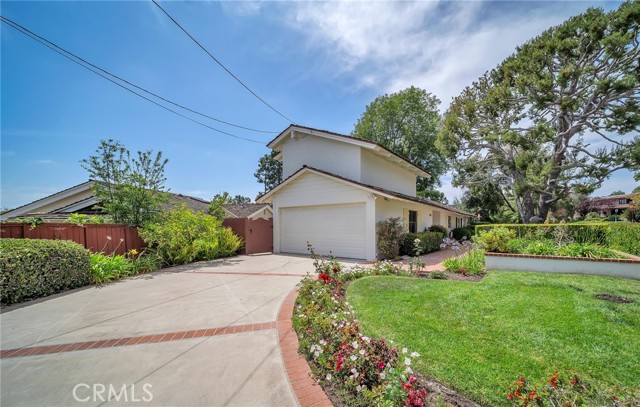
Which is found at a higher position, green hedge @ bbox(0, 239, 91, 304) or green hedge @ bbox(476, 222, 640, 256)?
green hedge @ bbox(476, 222, 640, 256)

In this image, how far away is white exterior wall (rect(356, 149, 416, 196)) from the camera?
1377cm

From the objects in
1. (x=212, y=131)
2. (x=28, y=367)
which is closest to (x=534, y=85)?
(x=212, y=131)

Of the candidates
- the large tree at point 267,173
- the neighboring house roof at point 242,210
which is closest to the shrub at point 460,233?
the neighboring house roof at point 242,210

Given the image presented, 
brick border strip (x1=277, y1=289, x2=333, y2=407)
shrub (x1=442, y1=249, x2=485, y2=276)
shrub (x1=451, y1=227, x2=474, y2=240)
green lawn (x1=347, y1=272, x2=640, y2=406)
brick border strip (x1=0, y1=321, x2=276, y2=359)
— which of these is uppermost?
shrub (x1=451, y1=227, x2=474, y2=240)

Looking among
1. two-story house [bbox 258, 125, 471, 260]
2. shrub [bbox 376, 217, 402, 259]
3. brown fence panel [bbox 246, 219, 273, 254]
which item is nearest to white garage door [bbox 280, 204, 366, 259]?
two-story house [bbox 258, 125, 471, 260]

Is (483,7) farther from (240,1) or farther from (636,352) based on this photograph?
(636,352)

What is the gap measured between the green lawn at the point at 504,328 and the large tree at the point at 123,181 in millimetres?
9343

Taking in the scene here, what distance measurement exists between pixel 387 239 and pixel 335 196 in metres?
3.02

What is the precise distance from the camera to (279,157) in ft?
60.2

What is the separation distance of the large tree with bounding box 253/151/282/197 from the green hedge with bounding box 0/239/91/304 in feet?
126

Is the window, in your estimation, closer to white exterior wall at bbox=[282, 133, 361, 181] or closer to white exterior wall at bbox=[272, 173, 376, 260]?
white exterior wall at bbox=[282, 133, 361, 181]

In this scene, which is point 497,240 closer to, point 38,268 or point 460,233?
point 38,268

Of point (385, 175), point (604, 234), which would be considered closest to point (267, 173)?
point (385, 175)

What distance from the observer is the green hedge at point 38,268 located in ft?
18.8
